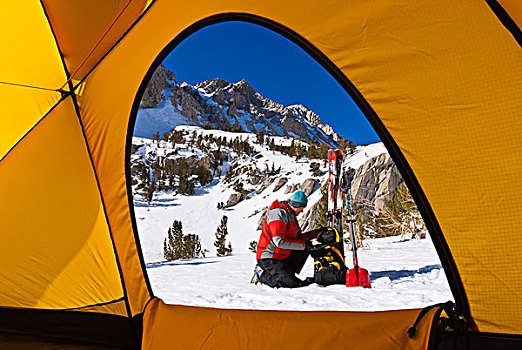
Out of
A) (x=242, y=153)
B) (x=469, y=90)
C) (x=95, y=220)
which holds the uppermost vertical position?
(x=242, y=153)

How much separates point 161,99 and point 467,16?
9716cm

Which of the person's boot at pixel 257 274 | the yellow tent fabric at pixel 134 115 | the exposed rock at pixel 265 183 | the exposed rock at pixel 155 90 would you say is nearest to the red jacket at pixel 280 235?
the person's boot at pixel 257 274

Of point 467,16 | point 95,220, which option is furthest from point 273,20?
point 95,220

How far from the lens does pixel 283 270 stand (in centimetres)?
327

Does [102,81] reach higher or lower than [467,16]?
higher

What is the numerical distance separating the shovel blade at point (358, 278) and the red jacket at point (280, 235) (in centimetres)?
45

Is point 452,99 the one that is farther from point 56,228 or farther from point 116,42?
point 56,228

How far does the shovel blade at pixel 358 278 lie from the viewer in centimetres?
309

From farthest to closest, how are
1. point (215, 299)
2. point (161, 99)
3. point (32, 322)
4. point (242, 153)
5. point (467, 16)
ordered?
1. point (161, 99)
2. point (242, 153)
3. point (215, 299)
4. point (32, 322)
5. point (467, 16)

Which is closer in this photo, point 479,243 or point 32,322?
point 479,243

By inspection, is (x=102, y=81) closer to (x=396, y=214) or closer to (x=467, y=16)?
(x=467, y=16)

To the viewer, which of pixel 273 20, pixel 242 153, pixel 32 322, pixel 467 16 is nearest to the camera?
pixel 467 16

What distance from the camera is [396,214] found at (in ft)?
33.8

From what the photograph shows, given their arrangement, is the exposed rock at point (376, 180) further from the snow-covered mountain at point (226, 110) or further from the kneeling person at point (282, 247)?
Answer: the snow-covered mountain at point (226, 110)
